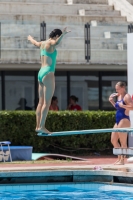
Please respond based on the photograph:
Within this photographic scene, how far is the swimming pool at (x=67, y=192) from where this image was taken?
38.3 feet

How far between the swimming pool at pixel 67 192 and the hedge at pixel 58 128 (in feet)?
17.7

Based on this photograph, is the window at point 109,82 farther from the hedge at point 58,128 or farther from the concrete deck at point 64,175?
the concrete deck at point 64,175

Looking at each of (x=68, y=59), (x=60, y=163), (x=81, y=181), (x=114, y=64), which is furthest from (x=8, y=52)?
(x=81, y=181)

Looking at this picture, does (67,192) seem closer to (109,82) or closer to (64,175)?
(64,175)

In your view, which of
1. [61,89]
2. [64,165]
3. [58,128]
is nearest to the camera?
[64,165]

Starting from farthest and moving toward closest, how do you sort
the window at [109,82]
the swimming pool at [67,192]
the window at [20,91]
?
the window at [109,82] → the window at [20,91] → the swimming pool at [67,192]

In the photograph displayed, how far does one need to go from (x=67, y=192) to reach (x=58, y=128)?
243 inches

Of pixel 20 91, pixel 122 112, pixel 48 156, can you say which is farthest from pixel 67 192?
pixel 20 91

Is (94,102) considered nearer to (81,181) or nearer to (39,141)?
(39,141)

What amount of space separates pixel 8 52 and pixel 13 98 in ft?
9.50

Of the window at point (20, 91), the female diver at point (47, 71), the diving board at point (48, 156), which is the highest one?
the female diver at point (47, 71)

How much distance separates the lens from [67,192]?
1230 cm

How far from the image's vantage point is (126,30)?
71.4ft

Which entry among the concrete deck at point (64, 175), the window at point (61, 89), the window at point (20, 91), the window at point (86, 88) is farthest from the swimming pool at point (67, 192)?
the window at point (86, 88)
